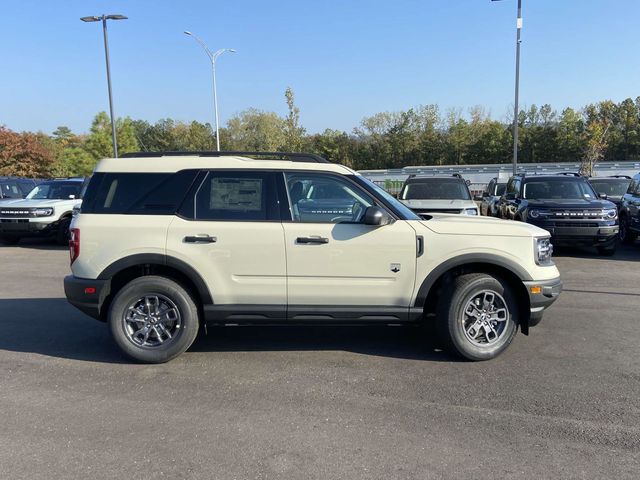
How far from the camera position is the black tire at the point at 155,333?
4.72 meters

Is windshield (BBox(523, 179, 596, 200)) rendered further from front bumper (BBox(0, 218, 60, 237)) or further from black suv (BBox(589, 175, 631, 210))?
front bumper (BBox(0, 218, 60, 237))

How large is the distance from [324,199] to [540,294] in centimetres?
222

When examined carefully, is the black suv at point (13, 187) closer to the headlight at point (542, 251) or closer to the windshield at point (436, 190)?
the windshield at point (436, 190)

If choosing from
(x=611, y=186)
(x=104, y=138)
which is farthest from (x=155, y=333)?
(x=104, y=138)

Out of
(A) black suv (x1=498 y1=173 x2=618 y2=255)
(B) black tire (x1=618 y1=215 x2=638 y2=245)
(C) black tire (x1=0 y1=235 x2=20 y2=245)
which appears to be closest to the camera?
(A) black suv (x1=498 y1=173 x2=618 y2=255)

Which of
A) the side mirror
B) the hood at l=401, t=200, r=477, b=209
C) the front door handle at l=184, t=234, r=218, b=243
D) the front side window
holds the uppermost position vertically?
the front side window

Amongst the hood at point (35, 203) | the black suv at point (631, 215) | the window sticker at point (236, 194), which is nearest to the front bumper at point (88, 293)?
the window sticker at point (236, 194)

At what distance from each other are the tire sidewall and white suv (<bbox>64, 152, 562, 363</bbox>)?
0.01 m

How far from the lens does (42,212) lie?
13.1 metres

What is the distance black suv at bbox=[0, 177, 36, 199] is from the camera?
1678 centimetres

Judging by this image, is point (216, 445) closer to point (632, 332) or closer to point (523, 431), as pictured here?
point (523, 431)

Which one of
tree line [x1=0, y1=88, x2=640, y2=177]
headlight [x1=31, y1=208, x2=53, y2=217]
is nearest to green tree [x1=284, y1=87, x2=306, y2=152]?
tree line [x1=0, y1=88, x2=640, y2=177]

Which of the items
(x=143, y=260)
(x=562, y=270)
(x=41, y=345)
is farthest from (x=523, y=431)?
(x=562, y=270)

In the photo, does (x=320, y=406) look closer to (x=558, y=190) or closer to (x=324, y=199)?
(x=324, y=199)
